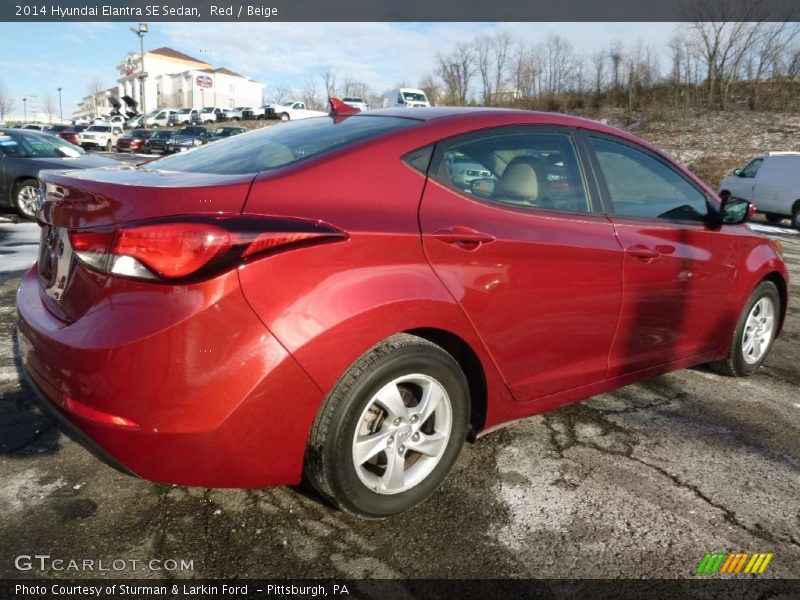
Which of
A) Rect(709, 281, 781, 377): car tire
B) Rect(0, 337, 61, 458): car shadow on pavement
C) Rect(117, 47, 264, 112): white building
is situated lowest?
Rect(0, 337, 61, 458): car shadow on pavement

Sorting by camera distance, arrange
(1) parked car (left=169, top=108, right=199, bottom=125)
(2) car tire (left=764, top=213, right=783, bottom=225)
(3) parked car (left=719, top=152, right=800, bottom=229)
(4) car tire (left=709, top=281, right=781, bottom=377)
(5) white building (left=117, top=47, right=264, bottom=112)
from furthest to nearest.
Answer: (5) white building (left=117, top=47, right=264, bottom=112) < (1) parked car (left=169, top=108, right=199, bottom=125) < (2) car tire (left=764, top=213, right=783, bottom=225) < (3) parked car (left=719, top=152, right=800, bottom=229) < (4) car tire (left=709, top=281, right=781, bottom=377)

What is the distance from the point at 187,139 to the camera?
3300 centimetres

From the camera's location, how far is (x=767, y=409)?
356 centimetres

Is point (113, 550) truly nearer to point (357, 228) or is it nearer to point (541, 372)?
point (357, 228)

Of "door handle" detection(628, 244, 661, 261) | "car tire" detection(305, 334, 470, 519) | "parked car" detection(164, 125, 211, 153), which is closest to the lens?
"car tire" detection(305, 334, 470, 519)

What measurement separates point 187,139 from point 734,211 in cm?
3331

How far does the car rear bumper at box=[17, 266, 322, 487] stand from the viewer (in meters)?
1.87

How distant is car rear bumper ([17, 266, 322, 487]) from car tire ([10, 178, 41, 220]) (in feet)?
30.6

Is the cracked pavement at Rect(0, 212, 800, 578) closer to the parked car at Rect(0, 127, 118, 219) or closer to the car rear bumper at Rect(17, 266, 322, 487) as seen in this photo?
the car rear bumper at Rect(17, 266, 322, 487)

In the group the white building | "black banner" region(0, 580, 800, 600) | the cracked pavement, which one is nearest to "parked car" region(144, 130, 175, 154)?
the cracked pavement

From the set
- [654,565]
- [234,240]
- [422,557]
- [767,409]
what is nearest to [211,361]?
[234,240]

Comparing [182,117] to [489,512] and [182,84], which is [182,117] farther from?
[489,512]

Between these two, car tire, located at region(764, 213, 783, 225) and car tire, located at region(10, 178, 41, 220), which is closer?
car tire, located at region(10, 178, 41, 220)

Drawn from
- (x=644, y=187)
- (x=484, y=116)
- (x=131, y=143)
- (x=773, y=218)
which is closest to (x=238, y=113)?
(x=131, y=143)
